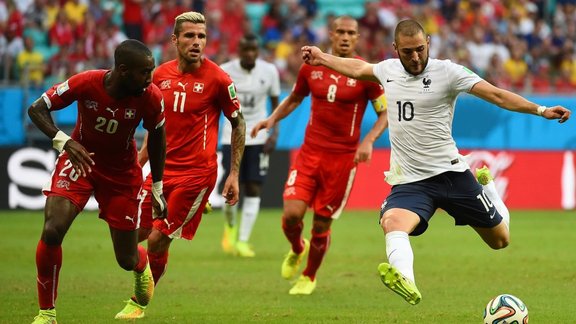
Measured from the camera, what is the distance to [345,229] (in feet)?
66.0

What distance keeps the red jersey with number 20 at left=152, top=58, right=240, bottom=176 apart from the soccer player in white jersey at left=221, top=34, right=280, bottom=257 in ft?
18.9

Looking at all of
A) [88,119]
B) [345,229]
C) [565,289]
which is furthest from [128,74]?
[345,229]

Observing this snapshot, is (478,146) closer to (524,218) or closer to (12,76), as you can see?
(524,218)

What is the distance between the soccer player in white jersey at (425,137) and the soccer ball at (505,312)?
967mm

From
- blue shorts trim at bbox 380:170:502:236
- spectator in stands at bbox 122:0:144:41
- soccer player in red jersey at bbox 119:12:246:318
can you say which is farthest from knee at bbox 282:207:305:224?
spectator in stands at bbox 122:0:144:41

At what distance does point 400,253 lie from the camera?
8789 millimetres

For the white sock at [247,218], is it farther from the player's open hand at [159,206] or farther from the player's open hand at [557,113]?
the player's open hand at [557,113]

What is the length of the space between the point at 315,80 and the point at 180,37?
256cm

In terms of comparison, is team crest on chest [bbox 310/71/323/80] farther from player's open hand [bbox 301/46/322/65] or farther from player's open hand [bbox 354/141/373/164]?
player's open hand [bbox 301/46/322/65]

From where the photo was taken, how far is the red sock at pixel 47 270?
902 centimetres

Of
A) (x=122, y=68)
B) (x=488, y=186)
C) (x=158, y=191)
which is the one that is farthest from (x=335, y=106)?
(x=122, y=68)

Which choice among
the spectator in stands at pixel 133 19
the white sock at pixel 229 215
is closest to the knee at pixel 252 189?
the white sock at pixel 229 215

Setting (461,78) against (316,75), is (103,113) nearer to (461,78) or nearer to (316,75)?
(461,78)

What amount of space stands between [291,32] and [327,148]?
15.8m
